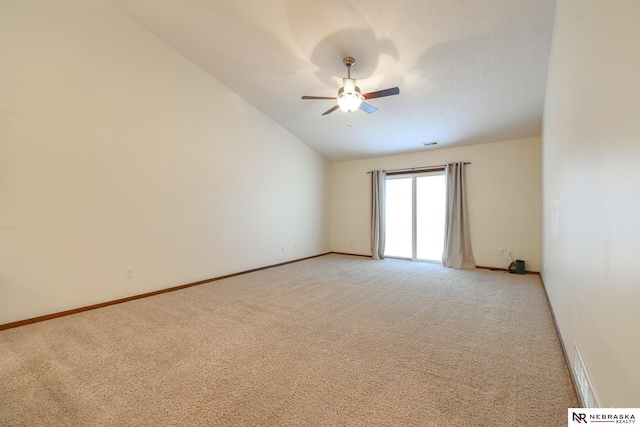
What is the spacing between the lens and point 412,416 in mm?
1340

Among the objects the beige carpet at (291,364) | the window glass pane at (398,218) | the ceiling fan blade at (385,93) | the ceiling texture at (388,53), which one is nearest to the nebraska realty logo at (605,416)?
the beige carpet at (291,364)

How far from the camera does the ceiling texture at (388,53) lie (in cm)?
262

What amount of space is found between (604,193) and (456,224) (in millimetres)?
4317

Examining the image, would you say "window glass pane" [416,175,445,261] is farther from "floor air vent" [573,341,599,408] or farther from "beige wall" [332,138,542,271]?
"floor air vent" [573,341,599,408]

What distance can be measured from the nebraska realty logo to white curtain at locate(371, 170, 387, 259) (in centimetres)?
499

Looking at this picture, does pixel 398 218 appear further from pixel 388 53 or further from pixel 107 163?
pixel 107 163

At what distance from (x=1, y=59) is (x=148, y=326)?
9.31 feet

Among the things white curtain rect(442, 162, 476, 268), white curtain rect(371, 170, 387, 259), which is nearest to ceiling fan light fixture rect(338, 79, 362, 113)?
white curtain rect(442, 162, 476, 268)

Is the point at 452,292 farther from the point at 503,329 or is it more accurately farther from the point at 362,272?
the point at 362,272

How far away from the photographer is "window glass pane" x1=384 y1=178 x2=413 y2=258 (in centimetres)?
598

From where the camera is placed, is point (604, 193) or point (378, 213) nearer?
point (604, 193)

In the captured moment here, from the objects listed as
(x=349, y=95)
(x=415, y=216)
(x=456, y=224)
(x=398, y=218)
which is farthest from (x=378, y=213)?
(x=349, y=95)

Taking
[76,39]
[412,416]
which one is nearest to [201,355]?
[412,416]

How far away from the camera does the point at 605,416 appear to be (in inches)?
38.2
